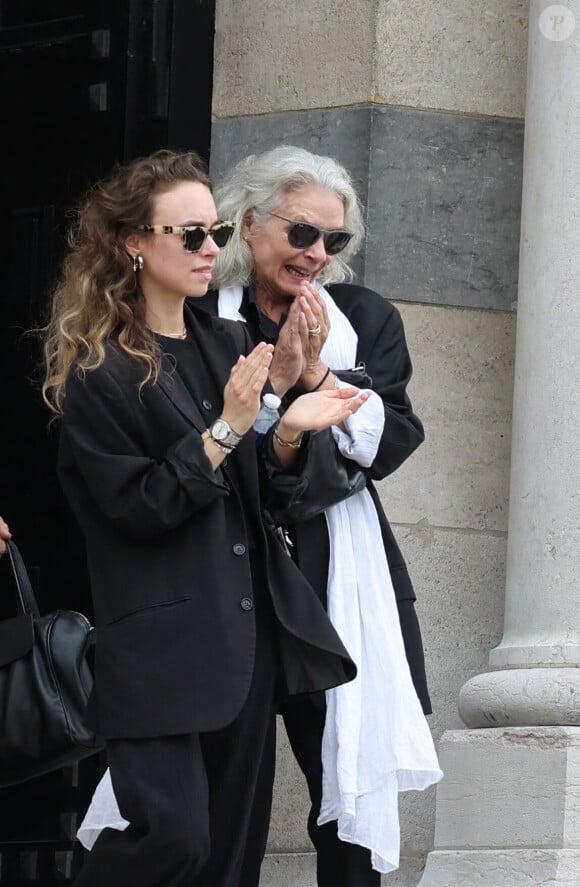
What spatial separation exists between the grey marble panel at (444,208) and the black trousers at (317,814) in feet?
4.72

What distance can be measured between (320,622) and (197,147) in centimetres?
207

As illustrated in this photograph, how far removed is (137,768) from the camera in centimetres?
335

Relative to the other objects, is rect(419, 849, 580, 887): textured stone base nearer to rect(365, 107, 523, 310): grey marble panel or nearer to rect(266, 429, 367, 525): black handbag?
rect(266, 429, 367, 525): black handbag

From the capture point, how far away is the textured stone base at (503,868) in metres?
4.08

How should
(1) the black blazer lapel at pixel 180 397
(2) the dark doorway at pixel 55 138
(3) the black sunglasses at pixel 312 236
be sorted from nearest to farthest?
(1) the black blazer lapel at pixel 180 397 < (3) the black sunglasses at pixel 312 236 < (2) the dark doorway at pixel 55 138

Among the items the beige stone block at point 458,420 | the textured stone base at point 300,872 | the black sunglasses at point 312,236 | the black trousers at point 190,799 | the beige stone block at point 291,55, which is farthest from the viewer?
the beige stone block at point 291,55

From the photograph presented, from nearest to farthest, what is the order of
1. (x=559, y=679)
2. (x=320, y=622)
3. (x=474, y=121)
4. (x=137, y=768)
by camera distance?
(x=137, y=768) < (x=320, y=622) < (x=559, y=679) < (x=474, y=121)

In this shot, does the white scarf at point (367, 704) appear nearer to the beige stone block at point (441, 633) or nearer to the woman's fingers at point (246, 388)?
the woman's fingers at point (246, 388)

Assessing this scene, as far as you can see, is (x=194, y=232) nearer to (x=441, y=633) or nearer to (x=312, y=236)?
(x=312, y=236)

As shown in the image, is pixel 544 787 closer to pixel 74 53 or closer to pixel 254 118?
pixel 254 118

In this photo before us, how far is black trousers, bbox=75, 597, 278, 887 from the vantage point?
3318 millimetres

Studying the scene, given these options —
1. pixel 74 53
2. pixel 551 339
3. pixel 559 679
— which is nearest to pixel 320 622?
pixel 559 679

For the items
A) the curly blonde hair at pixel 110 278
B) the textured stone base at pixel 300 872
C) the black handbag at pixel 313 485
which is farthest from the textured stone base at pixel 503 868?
the curly blonde hair at pixel 110 278

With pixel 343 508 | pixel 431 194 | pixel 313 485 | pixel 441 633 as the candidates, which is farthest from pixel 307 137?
pixel 313 485
